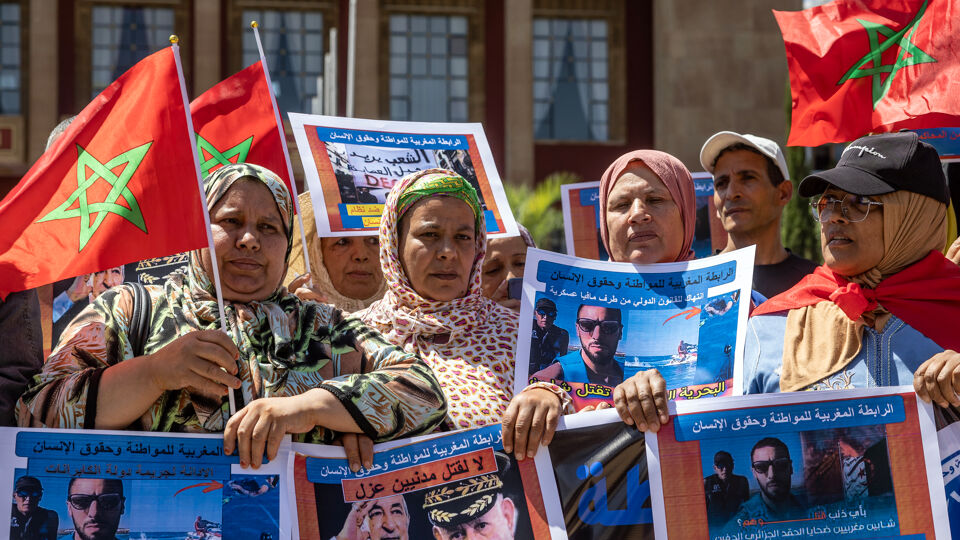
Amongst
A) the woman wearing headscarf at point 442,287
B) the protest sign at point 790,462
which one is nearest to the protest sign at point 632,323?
the protest sign at point 790,462

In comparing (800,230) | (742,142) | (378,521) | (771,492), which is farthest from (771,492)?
(800,230)

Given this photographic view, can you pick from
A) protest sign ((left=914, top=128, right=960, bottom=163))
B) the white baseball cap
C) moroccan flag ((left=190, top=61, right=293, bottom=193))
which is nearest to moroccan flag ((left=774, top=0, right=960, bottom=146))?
the white baseball cap

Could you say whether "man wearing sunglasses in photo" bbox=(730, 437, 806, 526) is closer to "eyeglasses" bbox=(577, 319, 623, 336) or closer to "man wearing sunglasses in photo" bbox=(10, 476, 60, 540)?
"eyeglasses" bbox=(577, 319, 623, 336)

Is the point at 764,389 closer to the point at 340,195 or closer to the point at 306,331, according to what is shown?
the point at 306,331

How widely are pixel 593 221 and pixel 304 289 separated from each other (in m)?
1.58

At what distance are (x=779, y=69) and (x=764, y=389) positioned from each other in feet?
63.4

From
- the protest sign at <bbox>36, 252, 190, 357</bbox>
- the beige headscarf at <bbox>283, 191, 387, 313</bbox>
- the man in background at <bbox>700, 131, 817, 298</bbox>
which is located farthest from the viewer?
the beige headscarf at <bbox>283, 191, 387, 313</bbox>

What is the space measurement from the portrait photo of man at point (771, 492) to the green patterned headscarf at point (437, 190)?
1125mm

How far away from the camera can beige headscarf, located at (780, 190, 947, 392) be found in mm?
2842

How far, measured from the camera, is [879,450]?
2.63 meters

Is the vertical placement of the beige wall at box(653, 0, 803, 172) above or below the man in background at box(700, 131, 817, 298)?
above

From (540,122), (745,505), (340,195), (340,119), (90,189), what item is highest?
(540,122)

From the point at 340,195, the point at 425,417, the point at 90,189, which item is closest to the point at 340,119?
the point at 340,195

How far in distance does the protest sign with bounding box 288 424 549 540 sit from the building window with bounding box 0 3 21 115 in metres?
20.5
